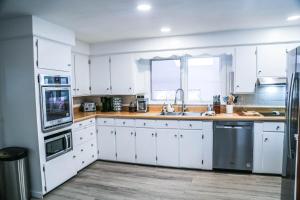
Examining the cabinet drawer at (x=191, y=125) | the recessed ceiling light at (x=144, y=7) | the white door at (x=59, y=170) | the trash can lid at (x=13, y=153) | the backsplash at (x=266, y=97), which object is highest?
the recessed ceiling light at (x=144, y=7)

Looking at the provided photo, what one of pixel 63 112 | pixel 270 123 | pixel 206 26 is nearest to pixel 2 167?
pixel 63 112

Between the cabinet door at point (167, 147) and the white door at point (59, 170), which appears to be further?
the cabinet door at point (167, 147)

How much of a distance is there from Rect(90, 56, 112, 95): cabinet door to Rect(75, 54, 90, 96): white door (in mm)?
106

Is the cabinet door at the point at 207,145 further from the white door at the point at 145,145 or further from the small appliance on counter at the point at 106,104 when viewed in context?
the small appliance on counter at the point at 106,104

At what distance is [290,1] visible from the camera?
7.77 ft

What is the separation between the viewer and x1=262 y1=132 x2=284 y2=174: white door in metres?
3.30

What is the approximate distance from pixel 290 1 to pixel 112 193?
327 cm

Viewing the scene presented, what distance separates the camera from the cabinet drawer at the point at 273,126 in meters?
3.27

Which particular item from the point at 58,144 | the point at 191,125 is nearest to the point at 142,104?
the point at 191,125

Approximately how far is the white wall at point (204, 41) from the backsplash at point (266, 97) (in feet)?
2.74

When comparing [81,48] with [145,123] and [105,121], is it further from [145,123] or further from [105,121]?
[145,123]

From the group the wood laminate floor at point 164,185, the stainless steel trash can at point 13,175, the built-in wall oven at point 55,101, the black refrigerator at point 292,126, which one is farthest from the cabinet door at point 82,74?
the black refrigerator at point 292,126

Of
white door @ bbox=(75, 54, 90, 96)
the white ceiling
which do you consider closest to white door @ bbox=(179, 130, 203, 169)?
the white ceiling

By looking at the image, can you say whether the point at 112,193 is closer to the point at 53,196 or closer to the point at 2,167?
the point at 53,196
